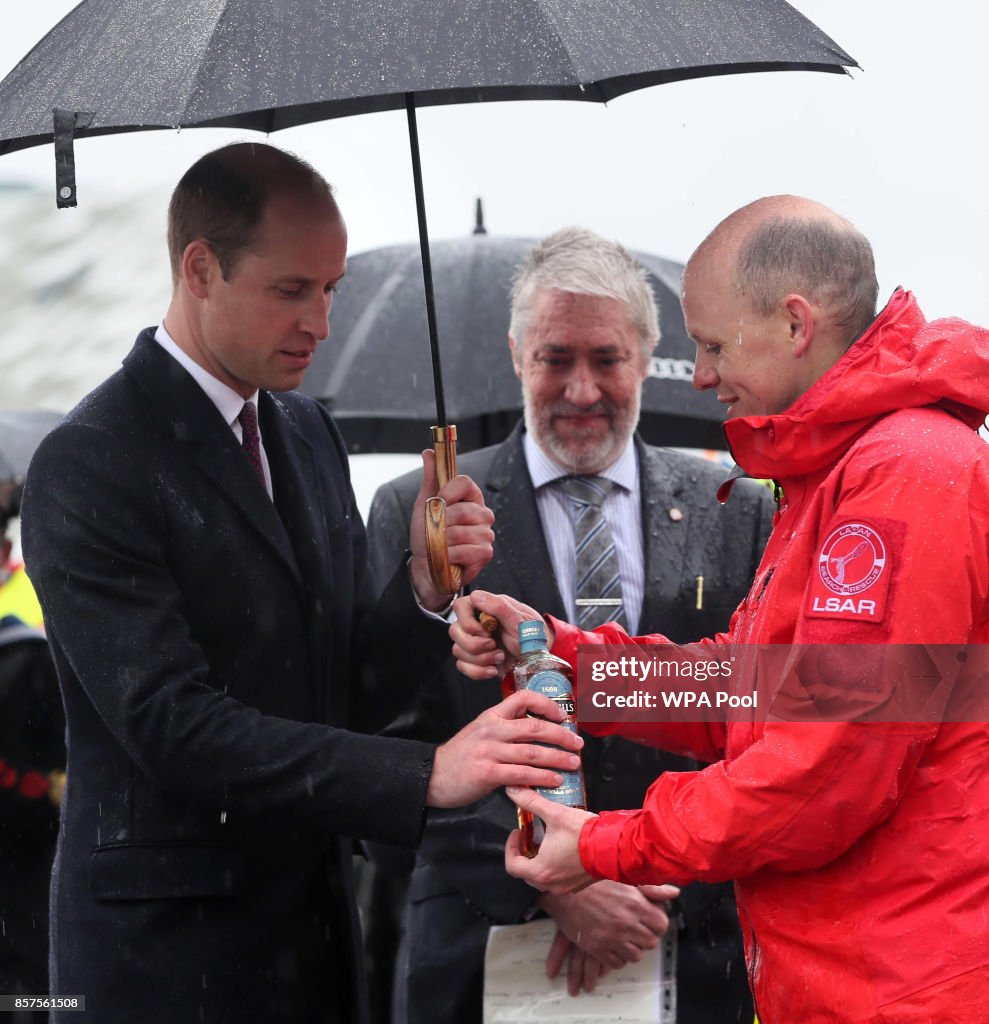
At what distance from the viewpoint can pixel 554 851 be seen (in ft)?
8.66

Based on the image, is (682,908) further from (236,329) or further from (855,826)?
(236,329)

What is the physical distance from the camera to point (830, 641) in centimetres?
233

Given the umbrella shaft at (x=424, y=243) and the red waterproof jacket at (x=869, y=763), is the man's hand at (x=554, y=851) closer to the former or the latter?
the red waterproof jacket at (x=869, y=763)

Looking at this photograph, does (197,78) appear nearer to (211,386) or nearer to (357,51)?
(357,51)

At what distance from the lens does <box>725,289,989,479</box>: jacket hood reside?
243cm

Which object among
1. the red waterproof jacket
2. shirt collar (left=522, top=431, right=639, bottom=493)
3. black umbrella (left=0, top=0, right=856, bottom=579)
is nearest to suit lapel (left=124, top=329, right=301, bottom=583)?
black umbrella (left=0, top=0, right=856, bottom=579)

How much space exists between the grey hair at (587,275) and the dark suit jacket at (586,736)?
1.10 feet

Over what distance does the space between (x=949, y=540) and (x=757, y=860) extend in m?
0.57

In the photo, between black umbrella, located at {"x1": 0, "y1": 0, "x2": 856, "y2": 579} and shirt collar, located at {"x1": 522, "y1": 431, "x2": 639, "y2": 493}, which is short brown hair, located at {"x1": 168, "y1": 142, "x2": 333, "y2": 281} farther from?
shirt collar, located at {"x1": 522, "y1": 431, "x2": 639, "y2": 493}

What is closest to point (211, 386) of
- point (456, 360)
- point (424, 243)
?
point (424, 243)

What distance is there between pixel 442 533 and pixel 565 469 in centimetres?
115

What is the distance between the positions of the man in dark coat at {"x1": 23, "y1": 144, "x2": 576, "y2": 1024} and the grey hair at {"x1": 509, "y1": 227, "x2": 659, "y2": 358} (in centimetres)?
119

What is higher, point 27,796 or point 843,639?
point 843,639

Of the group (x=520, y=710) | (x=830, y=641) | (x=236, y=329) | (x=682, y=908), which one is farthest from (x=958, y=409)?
(x=682, y=908)
